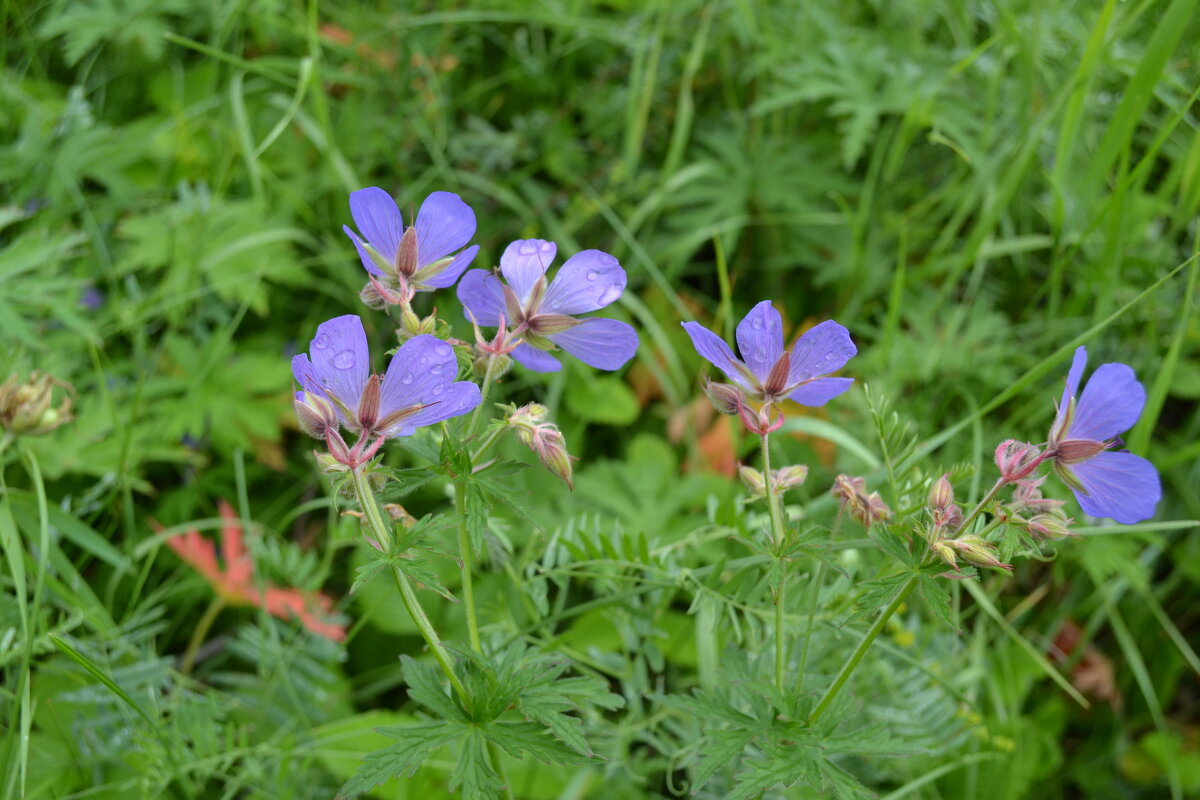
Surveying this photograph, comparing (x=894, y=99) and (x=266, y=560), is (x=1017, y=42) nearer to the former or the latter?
(x=894, y=99)

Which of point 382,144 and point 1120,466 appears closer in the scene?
point 1120,466

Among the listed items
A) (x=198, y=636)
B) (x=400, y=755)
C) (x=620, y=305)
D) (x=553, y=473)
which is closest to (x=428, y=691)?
(x=400, y=755)

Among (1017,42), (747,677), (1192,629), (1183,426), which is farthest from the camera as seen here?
(1183,426)

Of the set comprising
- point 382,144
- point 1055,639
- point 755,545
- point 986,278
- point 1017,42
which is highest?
point 1017,42

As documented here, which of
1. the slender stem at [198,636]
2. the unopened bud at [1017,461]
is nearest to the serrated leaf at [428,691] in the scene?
the unopened bud at [1017,461]

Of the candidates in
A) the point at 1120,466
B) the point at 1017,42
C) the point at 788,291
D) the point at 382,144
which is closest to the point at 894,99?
the point at 1017,42

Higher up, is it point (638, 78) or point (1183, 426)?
point (638, 78)

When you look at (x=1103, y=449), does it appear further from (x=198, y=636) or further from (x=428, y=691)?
(x=198, y=636)
